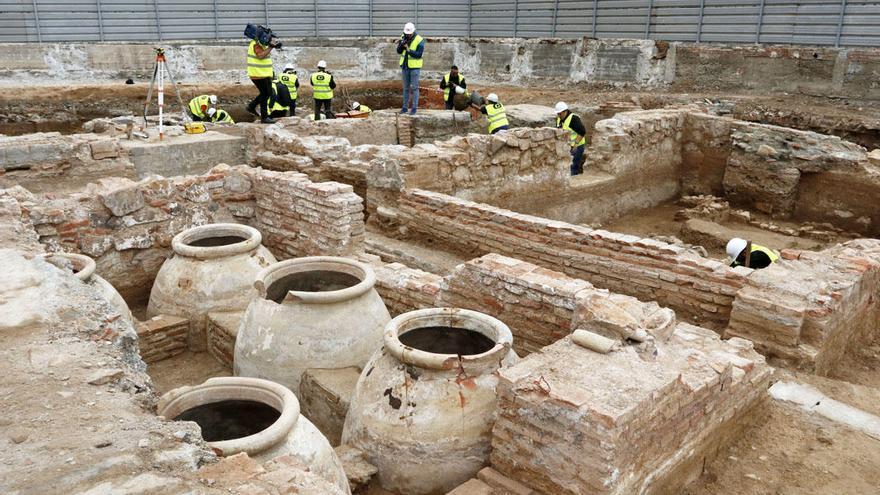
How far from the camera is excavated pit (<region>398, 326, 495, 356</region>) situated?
181 inches

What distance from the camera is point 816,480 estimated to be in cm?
412

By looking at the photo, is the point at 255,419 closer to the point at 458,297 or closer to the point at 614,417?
the point at 614,417

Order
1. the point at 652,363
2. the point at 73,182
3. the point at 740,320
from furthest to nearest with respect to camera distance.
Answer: the point at 73,182 < the point at 740,320 < the point at 652,363

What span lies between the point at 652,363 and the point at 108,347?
3.08 meters

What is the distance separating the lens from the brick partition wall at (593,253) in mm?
5926

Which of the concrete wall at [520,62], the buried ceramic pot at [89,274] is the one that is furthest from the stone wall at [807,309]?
the concrete wall at [520,62]

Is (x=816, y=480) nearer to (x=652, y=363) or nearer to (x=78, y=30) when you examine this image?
(x=652, y=363)

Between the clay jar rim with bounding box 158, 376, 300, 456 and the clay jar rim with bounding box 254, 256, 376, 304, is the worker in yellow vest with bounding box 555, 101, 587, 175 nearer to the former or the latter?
the clay jar rim with bounding box 254, 256, 376, 304

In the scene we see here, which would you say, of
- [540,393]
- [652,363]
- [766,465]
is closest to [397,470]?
[540,393]

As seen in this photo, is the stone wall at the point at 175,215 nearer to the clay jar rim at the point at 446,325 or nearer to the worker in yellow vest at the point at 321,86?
the clay jar rim at the point at 446,325

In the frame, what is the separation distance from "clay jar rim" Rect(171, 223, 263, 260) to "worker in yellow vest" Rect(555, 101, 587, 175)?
623 cm

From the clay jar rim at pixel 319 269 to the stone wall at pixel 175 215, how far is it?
1346mm

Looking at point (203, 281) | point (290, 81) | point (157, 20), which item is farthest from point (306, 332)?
point (157, 20)

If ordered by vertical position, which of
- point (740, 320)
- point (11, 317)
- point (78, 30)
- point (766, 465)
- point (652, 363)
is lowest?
point (766, 465)
